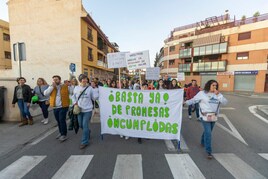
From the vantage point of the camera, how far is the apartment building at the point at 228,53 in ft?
72.5

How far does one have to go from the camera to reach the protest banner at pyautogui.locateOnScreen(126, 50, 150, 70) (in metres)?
5.02

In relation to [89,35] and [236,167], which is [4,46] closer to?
[89,35]

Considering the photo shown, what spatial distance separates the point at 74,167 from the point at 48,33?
19067mm

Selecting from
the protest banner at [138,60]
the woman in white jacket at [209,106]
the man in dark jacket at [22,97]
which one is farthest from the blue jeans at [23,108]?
the woman in white jacket at [209,106]

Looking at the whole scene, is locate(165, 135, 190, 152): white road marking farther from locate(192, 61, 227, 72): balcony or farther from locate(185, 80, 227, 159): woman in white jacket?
locate(192, 61, 227, 72): balcony

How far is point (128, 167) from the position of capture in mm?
2873

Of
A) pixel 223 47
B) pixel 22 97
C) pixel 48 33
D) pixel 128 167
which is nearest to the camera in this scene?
pixel 128 167

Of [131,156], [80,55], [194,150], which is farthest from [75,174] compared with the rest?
[80,55]

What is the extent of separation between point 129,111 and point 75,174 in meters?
1.93

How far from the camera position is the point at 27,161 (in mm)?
3137

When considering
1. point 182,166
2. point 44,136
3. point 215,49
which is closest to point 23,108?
point 44,136

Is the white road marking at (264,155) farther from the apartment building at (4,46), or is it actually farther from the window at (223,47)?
the apartment building at (4,46)

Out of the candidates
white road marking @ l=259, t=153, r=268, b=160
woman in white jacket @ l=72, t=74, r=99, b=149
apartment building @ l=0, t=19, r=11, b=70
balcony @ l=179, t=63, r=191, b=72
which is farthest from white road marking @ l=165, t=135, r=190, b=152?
apartment building @ l=0, t=19, r=11, b=70

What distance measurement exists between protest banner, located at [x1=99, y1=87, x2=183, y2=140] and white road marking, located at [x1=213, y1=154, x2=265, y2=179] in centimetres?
107
